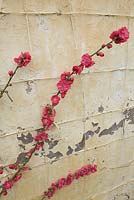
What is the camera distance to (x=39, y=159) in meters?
1.53

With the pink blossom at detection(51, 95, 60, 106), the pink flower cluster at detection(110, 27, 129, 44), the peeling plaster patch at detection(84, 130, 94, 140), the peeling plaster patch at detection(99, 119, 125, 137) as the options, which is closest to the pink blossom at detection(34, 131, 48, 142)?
the pink blossom at detection(51, 95, 60, 106)

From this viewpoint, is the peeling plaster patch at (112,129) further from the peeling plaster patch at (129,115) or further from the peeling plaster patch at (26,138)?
the peeling plaster patch at (26,138)

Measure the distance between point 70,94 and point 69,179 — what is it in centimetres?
42

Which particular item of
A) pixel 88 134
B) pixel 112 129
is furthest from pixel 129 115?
pixel 88 134

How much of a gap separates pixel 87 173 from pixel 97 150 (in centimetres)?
13

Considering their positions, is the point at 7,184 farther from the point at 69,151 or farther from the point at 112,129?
the point at 112,129

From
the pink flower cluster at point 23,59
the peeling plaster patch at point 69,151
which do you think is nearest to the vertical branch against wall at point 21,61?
the pink flower cluster at point 23,59

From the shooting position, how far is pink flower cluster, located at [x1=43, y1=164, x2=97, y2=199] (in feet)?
5.18

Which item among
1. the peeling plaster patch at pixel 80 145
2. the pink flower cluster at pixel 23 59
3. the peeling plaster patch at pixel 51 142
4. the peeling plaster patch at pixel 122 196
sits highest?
the pink flower cluster at pixel 23 59

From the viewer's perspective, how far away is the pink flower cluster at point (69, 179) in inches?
62.2

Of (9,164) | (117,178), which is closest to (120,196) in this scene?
(117,178)

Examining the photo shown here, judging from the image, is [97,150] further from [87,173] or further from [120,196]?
[120,196]

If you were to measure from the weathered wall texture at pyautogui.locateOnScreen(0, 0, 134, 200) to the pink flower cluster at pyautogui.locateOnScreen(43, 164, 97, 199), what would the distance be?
3cm

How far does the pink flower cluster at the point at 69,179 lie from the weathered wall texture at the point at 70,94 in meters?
0.03
